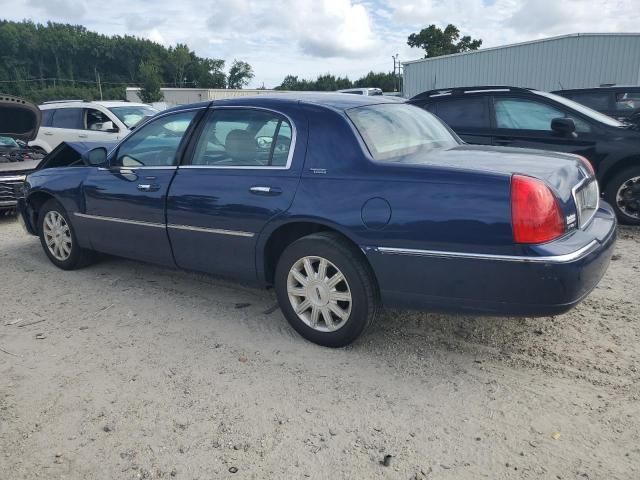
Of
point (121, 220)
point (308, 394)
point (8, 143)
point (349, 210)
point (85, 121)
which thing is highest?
point (85, 121)

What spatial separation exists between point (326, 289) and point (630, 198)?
461cm

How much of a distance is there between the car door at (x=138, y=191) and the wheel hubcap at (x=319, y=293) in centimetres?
129

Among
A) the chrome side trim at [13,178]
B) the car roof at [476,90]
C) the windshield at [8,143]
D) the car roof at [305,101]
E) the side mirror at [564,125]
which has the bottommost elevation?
the chrome side trim at [13,178]

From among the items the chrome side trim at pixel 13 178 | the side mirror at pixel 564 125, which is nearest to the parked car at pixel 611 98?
the side mirror at pixel 564 125

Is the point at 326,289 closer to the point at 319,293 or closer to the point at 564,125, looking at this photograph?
the point at 319,293

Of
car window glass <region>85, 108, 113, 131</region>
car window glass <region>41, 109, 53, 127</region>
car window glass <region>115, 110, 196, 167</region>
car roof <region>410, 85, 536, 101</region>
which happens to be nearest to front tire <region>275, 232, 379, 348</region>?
car window glass <region>115, 110, 196, 167</region>

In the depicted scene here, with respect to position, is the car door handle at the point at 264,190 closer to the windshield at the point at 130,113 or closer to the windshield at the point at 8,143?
the windshield at the point at 8,143

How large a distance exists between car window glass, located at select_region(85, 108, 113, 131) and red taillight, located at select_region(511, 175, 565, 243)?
1027cm

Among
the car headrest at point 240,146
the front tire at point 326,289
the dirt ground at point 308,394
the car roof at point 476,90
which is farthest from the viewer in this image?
the car roof at point 476,90

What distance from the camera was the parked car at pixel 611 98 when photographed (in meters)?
9.72

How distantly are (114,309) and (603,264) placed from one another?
361cm

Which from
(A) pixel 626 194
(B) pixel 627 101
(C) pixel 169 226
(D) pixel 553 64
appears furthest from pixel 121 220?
(D) pixel 553 64

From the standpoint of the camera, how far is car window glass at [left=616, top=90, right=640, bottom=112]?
383 inches

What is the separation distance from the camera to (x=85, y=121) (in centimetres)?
1152
